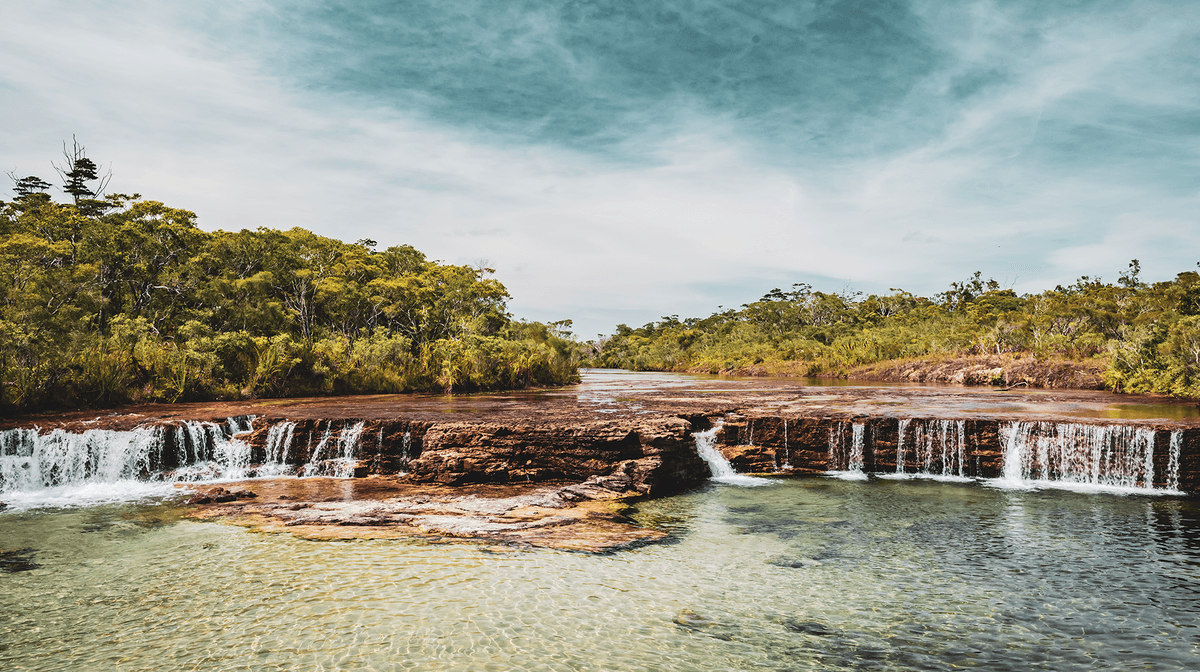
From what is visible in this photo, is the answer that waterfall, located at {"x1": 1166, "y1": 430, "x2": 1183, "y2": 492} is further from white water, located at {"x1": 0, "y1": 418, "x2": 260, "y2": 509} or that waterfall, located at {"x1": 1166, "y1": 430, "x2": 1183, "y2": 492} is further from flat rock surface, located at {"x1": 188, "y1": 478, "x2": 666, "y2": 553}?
white water, located at {"x1": 0, "y1": 418, "x2": 260, "y2": 509}

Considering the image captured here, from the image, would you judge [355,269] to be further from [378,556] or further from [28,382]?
[378,556]

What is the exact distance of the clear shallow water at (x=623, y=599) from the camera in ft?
15.3

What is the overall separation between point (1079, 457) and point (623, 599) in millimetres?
10731

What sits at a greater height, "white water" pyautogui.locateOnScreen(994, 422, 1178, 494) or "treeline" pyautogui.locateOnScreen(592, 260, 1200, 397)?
"treeline" pyautogui.locateOnScreen(592, 260, 1200, 397)

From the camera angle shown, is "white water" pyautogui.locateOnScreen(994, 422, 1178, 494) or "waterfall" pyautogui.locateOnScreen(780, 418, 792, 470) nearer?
"white water" pyautogui.locateOnScreen(994, 422, 1178, 494)

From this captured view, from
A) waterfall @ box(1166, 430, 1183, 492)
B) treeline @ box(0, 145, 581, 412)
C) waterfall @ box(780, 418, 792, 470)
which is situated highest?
treeline @ box(0, 145, 581, 412)

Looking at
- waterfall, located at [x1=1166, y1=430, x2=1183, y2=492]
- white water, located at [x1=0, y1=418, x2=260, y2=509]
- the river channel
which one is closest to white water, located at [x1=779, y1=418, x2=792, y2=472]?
the river channel

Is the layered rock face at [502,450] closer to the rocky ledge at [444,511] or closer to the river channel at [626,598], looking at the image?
the rocky ledge at [444,511]

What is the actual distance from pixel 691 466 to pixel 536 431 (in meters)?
3.09

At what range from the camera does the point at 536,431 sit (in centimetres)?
1146

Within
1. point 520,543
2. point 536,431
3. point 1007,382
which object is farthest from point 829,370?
point 520,543

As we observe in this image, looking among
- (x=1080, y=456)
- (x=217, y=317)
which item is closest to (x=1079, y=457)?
(x=1080, y=456)

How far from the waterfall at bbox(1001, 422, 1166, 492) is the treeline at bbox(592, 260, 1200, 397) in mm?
11556

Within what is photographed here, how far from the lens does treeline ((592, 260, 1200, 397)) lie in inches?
866
